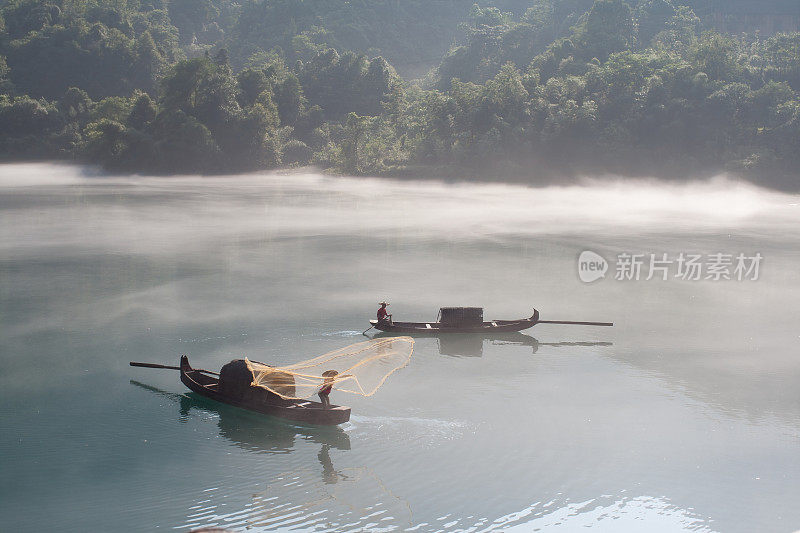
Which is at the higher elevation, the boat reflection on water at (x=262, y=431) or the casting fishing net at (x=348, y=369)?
the casting fishing net at (x=348, y=369)

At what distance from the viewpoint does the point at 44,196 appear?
48438 mm

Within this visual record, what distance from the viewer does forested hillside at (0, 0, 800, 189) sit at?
54156 mm

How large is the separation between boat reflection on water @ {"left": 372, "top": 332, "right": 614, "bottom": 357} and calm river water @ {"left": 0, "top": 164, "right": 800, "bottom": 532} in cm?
8

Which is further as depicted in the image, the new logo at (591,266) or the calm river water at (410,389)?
the new logo at (591,266)

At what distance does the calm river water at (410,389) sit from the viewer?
10375 mm

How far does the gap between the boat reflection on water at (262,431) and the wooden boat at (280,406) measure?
16 cm

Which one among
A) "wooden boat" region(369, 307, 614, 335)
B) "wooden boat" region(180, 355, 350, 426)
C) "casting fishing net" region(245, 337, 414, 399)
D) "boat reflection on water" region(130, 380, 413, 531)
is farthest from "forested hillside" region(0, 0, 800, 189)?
"boat reflection on water" region(130, 380, 413, 531)

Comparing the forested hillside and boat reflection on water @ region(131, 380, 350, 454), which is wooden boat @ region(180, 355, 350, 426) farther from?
the forested hillside

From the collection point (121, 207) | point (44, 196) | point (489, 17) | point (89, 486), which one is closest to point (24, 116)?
point (44, 196)

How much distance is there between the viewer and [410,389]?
47.9 ft

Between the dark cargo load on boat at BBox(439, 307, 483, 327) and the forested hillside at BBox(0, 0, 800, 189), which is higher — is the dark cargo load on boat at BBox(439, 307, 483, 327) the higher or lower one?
the lower one

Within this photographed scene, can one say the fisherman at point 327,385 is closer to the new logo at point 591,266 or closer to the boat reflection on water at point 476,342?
the boat reflection on water at point 476,342

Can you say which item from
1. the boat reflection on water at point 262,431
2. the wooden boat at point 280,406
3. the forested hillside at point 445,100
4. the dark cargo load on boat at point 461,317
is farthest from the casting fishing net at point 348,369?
the forested hillside at point 445,100

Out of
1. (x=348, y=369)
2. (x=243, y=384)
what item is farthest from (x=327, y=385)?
(x=243, y=384)
